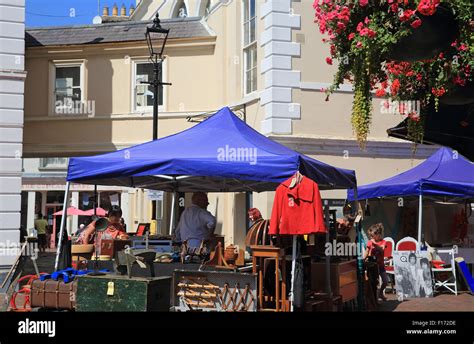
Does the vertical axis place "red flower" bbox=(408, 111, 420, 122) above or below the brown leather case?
above

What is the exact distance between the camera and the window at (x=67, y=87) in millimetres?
19922

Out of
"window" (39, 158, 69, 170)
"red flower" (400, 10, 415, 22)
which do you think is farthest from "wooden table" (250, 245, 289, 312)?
"window" (39, 158, 69, 170)

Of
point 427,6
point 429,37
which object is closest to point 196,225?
point 429,37

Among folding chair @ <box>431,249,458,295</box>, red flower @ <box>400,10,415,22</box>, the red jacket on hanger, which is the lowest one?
folding chair @ <box>431,249,458,295</box>

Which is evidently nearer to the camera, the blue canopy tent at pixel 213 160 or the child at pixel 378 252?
the blue canopy tent at pixel 213 160

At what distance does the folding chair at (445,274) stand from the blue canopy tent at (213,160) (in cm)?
415

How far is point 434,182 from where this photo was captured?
13.9 meters

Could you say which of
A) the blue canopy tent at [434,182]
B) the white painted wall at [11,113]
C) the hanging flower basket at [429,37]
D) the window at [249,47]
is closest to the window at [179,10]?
the window at [249,47]

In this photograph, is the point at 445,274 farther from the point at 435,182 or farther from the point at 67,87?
the point at 67,87

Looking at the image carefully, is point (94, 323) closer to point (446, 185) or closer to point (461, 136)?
point (461, 136)

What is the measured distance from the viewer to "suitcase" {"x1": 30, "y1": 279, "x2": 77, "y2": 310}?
27.0 feet

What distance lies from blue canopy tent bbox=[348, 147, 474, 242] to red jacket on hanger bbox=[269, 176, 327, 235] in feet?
19.7

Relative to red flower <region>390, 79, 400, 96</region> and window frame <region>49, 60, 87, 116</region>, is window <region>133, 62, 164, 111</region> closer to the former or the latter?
window frame <region>49, 60, 87, 116</region>

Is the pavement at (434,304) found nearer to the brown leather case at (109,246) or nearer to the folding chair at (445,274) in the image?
the folding chair at (445,274)
